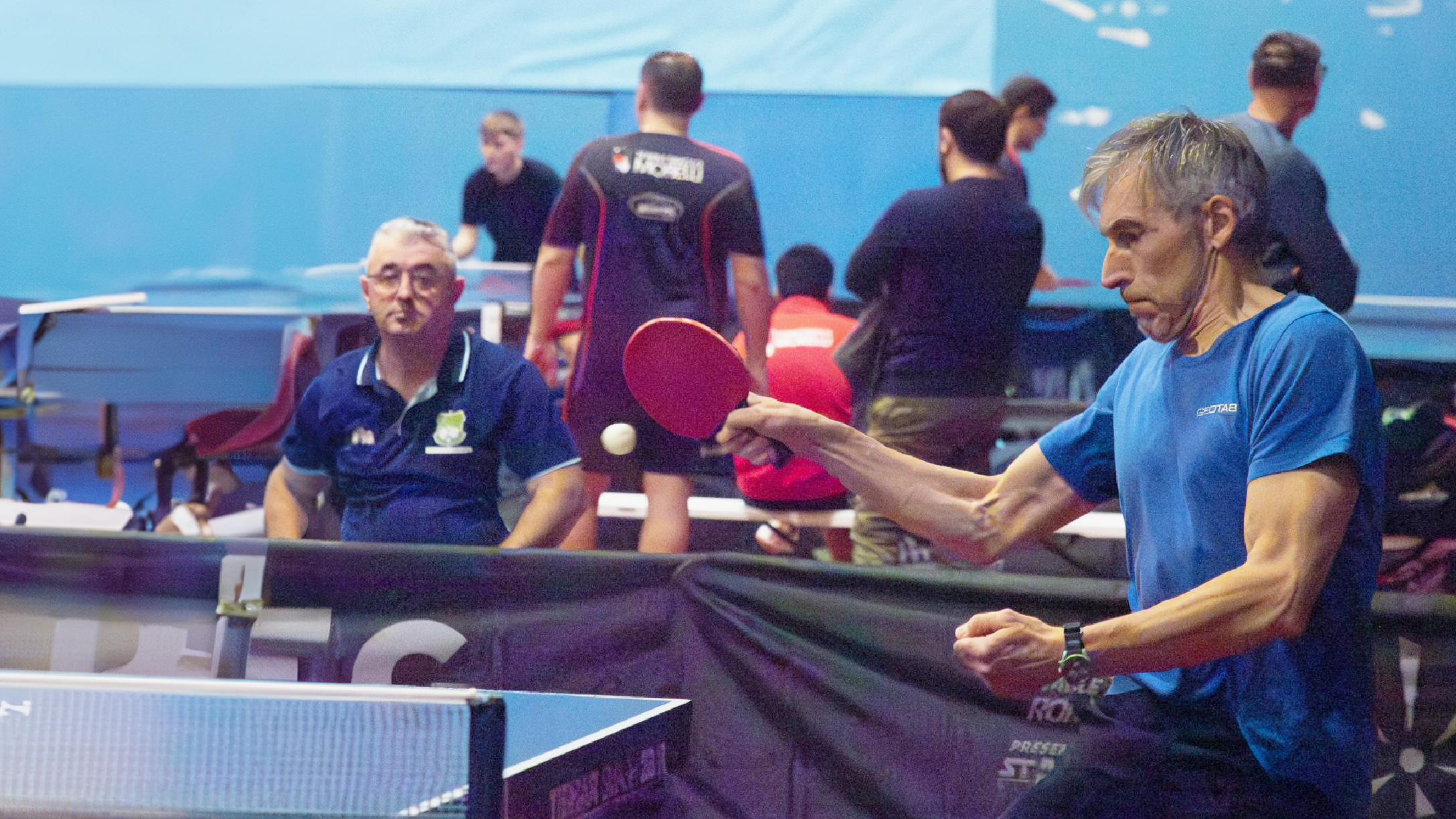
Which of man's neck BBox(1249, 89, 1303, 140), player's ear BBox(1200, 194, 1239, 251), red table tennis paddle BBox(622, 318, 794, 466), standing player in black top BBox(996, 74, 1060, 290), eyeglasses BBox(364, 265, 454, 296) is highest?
standing player in black top BBox(996, 74, 1060, 290)

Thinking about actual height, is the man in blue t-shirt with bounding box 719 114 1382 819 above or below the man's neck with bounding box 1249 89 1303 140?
below

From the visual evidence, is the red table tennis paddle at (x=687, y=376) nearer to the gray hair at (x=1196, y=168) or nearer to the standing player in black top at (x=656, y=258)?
the gray hair at (x=1196, y=168)

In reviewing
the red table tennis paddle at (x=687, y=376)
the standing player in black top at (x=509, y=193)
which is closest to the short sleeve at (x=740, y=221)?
the standing player in black top at (x=509, y=193)

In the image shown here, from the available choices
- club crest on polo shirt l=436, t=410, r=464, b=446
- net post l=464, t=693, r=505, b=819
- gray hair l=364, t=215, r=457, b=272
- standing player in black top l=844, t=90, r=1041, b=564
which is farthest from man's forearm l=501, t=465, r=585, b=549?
net post l=464, t=693, r=505, b=819

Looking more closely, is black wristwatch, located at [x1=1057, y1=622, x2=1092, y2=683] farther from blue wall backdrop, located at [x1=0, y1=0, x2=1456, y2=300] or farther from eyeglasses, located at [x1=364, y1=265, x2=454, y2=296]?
blue wall backdrop, located at [x1=0, y1=0, x2=1456, y2=300]

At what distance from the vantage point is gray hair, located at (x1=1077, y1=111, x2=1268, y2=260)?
2174mm

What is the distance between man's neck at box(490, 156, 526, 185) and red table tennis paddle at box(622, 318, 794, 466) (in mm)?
3542

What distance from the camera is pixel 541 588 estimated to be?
11.0 ft

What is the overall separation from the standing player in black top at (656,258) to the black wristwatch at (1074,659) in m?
2.62

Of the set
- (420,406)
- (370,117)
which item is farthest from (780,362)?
(370,117)

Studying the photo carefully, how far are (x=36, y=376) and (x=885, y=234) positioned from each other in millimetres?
3594

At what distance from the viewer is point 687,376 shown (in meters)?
2.65

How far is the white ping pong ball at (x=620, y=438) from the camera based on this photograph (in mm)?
4609

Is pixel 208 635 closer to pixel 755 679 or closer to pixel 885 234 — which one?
pixel 755 679
